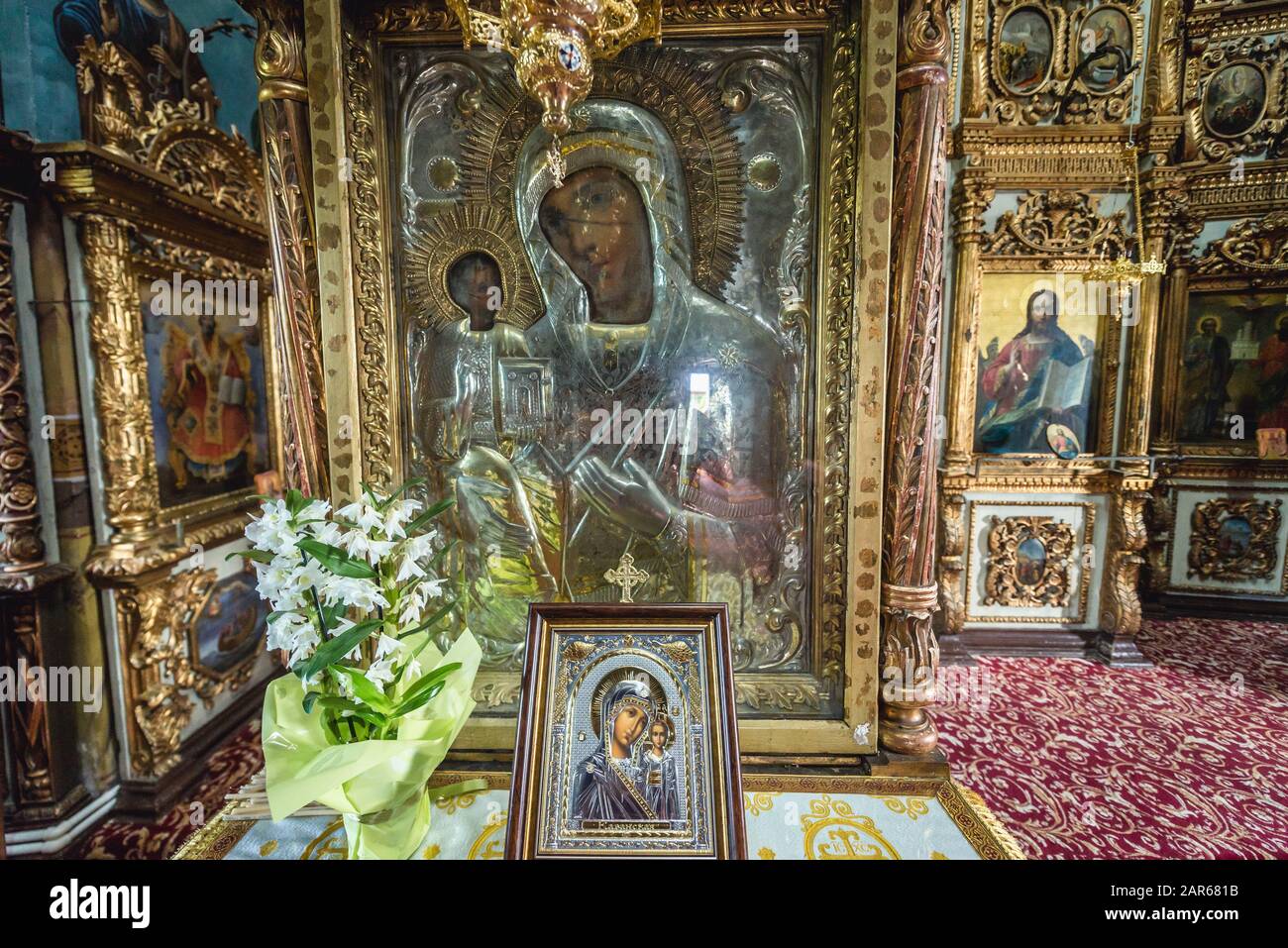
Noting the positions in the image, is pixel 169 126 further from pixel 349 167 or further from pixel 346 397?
pixel 346 397

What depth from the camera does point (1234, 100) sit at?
5.07 m

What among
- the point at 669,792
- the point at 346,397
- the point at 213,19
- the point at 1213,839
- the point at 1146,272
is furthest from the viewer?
the point at 1146,272

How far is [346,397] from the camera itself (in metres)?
2.03

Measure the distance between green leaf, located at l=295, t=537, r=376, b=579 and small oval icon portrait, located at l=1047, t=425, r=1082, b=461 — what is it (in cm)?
575

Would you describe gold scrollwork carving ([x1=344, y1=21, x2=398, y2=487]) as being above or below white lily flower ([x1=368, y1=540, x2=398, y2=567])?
above

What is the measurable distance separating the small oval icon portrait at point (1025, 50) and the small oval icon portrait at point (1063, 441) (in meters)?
2.96

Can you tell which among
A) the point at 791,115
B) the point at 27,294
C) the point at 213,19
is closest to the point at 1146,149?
the point at 791,115

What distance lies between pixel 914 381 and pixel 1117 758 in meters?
3.35

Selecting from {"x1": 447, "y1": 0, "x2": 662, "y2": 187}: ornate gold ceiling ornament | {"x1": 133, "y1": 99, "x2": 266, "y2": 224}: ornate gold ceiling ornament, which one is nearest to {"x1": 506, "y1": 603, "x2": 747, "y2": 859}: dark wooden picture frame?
{"x1": 447, "y1": 0, "x2": 662, "y2": 187}: ornate gold ceiling ornament

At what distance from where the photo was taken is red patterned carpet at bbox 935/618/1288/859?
2920 mm

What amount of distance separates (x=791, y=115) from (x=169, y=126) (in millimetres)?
3861

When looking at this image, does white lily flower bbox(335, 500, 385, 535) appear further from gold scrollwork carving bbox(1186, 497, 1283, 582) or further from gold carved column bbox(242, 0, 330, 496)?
gold scrollwork carving bbox(1186, 497, 1283, 582)

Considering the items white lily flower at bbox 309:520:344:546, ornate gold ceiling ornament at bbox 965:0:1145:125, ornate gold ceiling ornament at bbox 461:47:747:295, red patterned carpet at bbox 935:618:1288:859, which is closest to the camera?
white lily flower at bbox 309:520:344:546

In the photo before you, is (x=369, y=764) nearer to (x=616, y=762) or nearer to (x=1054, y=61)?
(x=616, y=762)
